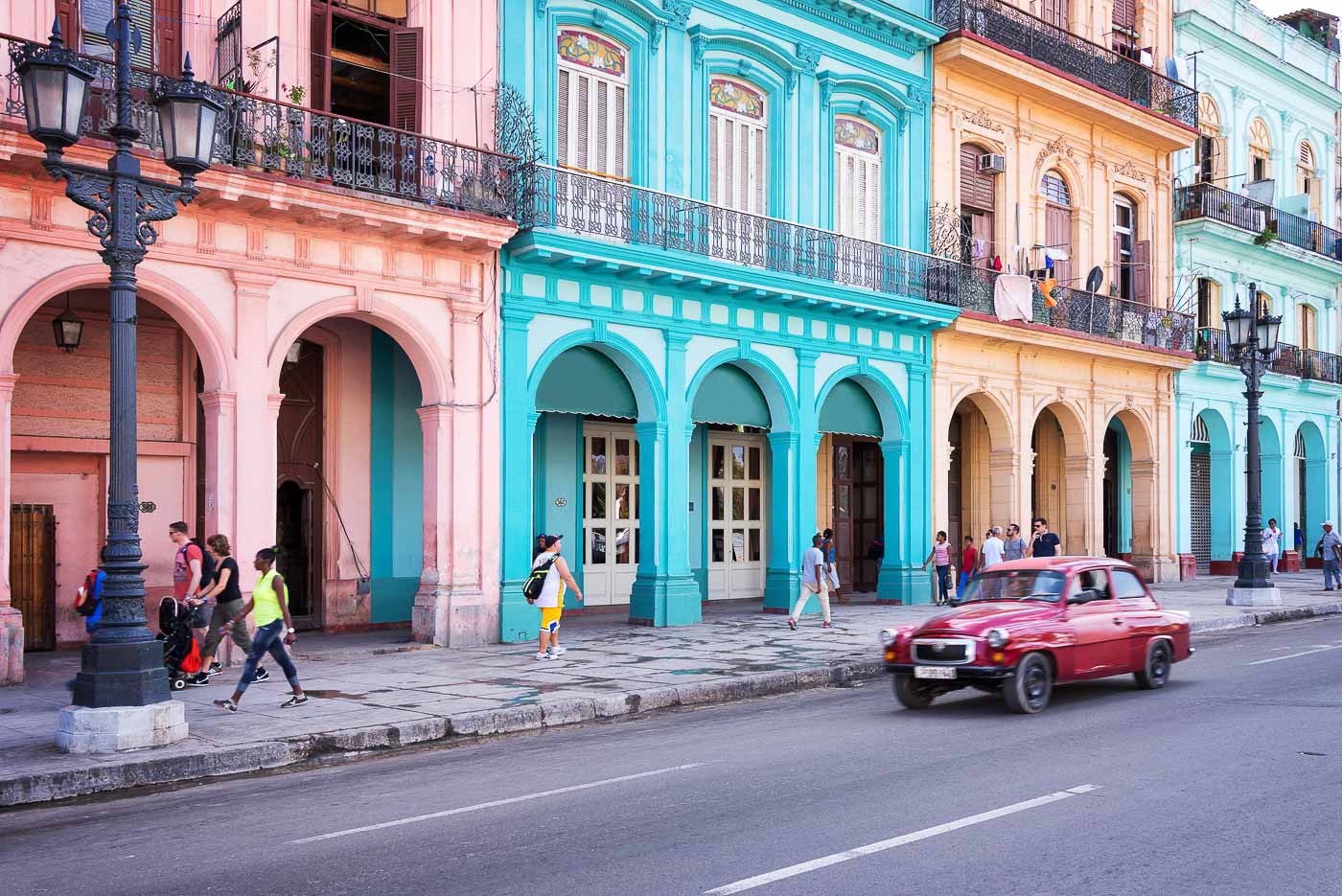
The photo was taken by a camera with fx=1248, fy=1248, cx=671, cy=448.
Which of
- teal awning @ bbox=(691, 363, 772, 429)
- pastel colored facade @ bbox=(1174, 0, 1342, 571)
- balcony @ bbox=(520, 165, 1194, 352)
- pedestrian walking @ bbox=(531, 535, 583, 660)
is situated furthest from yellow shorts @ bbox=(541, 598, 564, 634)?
pastel colored facade @ bbox=(1174, 0, 1342, 571)

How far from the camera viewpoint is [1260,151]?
33219mm

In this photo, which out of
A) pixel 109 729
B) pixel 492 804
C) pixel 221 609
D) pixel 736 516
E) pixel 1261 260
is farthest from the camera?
pixel 1261 260

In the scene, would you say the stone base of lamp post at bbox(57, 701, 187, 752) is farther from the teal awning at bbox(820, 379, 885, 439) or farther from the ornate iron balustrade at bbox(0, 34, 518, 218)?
the teal awning at bbox(820, 379, 885, 439)

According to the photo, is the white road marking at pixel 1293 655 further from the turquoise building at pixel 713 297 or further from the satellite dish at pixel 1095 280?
the satellite dish at pixel 1095 280

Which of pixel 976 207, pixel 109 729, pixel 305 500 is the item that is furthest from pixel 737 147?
pixel 109 729

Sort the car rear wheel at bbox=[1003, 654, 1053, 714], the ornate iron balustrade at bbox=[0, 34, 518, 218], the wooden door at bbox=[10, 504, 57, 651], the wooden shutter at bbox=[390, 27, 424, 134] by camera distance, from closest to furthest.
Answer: the car rear wheel at bbox=[1003, 654, 1053, 714], the ornate iron balustrade at bbox=[0, 34, 518, 218], the wooden door at bbox=[10, 504, 57, 651], the wooden shutter at bbox=[390, 27, 424, 134]

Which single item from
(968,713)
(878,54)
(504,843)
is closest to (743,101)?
(878,54)

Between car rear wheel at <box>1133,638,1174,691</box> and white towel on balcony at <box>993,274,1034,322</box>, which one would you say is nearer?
car rear wheel at <box>1133,638,1174,691</box>

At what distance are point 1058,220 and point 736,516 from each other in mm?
10120

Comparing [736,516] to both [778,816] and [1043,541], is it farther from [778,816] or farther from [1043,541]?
[778,816]

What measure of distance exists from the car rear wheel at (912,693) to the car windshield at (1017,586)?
1141 millimetres

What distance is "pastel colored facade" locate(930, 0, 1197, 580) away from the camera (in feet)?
79.0

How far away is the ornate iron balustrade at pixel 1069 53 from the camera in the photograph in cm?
2373

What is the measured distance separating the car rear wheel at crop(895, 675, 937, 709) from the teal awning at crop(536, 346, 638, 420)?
319 inches
